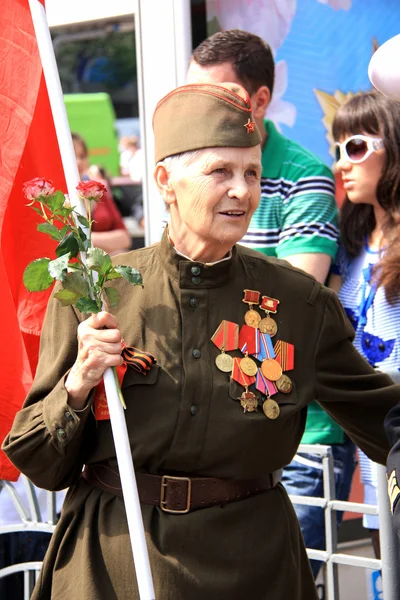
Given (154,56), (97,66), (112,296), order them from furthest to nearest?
(97,66) → (154,56) → (112,296)

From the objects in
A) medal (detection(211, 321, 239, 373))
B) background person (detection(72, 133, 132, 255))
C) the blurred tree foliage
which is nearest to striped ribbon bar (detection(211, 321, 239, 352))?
medal (detection(211, 321, 239, 373))

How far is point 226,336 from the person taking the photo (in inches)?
102

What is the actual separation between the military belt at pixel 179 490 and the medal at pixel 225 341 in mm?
279

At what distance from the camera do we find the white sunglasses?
3.54m

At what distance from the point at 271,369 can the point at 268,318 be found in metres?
0.14

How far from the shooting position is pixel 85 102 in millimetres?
12961

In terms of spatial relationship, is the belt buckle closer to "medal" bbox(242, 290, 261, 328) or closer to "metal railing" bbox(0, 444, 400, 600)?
"medal" bbox(242, 290, 261, 328)

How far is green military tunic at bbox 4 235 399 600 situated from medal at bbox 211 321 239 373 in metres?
0.02

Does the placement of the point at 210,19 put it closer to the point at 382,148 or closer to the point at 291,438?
the point at 382,148

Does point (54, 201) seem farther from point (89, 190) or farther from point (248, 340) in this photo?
point (248, 340)

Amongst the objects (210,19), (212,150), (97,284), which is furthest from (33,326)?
(210,19)

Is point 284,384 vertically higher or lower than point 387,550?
higher

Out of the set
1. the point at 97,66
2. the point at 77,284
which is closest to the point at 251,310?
the point at 77,284

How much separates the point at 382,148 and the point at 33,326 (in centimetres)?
136
